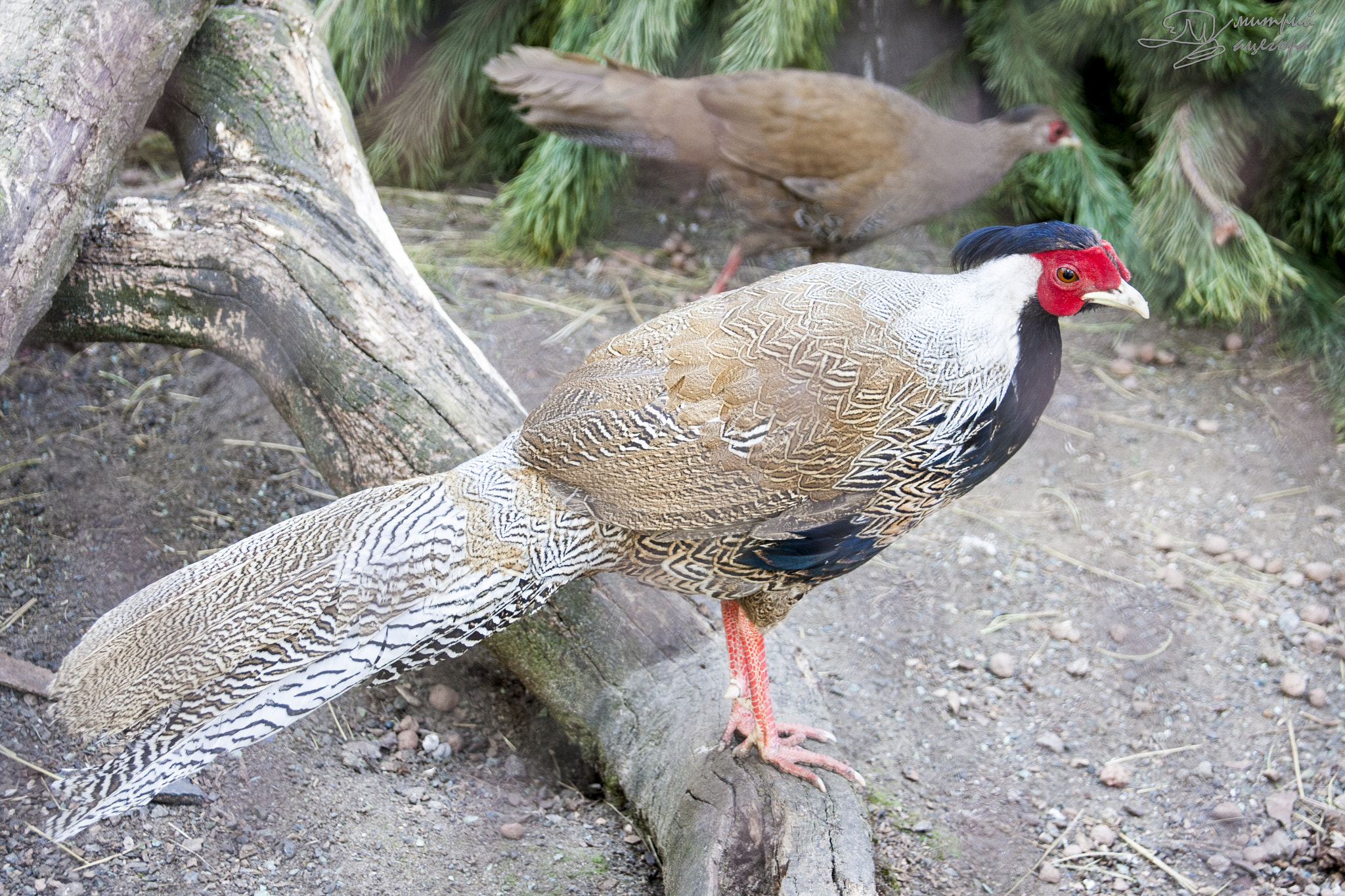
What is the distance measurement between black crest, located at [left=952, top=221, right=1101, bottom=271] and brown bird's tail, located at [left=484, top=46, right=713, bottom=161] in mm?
2130

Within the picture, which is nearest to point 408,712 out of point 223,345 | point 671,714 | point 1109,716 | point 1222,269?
point 671,714

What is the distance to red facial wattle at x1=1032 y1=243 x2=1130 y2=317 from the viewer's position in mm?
2004

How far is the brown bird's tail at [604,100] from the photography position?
398 centimetres

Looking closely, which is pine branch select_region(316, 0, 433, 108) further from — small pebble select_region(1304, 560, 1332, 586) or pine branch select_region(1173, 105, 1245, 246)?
small pebble select_region(1304, 560, 1332, 586)

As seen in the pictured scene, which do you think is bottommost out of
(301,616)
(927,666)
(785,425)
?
(927,666)

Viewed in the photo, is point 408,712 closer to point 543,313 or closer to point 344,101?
point 344,101

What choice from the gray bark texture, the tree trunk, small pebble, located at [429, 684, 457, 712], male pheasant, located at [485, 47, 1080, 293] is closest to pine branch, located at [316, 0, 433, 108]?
male pheasant, located at [485, 47, 1080, 293]

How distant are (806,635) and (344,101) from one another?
7.10 feet

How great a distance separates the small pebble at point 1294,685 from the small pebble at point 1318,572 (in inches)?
19.7

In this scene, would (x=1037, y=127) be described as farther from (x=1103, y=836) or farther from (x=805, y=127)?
(x=1103, y=836)

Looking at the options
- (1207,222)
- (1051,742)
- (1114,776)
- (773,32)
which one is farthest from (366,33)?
(1114,776)

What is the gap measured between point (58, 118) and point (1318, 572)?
12.8 ft

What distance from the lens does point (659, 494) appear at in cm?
209

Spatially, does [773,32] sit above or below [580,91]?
above
